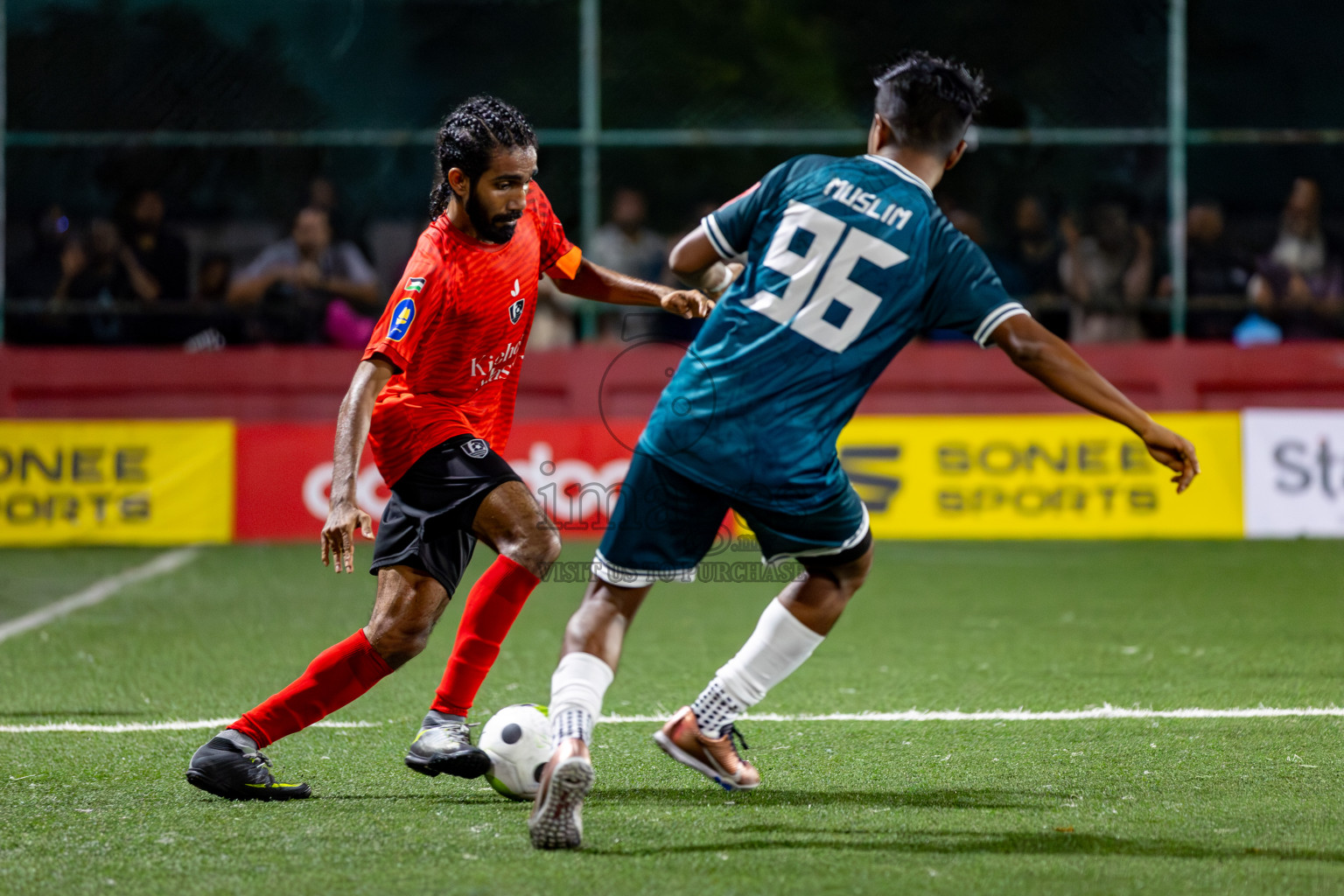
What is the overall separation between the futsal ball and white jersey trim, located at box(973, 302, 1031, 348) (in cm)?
151

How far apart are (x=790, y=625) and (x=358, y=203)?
9098 millimetres

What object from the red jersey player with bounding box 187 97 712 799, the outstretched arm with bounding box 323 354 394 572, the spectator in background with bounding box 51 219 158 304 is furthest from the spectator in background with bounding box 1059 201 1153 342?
the outstretched arm with bounding box 323 354 394 572

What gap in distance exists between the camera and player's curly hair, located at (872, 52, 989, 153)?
364 centimetres

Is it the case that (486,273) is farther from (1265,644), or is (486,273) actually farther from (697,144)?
(697,144)

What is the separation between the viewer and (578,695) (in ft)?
11.6

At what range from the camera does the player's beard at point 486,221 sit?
4156mm

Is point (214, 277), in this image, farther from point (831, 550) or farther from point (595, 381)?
point (831, 550)

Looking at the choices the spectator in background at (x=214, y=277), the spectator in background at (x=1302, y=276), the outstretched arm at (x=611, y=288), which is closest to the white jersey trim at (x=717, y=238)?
the outstretched arm at (x=611, y=288)

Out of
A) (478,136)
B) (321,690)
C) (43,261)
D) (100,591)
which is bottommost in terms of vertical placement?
(100,591)

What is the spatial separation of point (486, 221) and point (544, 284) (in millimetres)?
7600

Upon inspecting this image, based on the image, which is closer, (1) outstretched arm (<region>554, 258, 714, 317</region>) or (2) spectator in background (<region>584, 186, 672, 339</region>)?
(1) outstretched arm (<region>554, 258, 714, 317</region>)

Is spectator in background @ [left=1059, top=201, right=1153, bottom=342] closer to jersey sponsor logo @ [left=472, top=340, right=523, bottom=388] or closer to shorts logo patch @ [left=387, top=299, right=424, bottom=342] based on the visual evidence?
jersey sponsor logo @ [left=472, top=340, right=523, bottom=388]

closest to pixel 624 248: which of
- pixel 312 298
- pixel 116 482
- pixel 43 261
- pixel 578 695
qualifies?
pixel 312 298

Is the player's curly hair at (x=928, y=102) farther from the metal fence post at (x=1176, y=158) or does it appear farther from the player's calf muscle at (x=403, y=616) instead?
the metal fence post at (x=1176, y=158)
